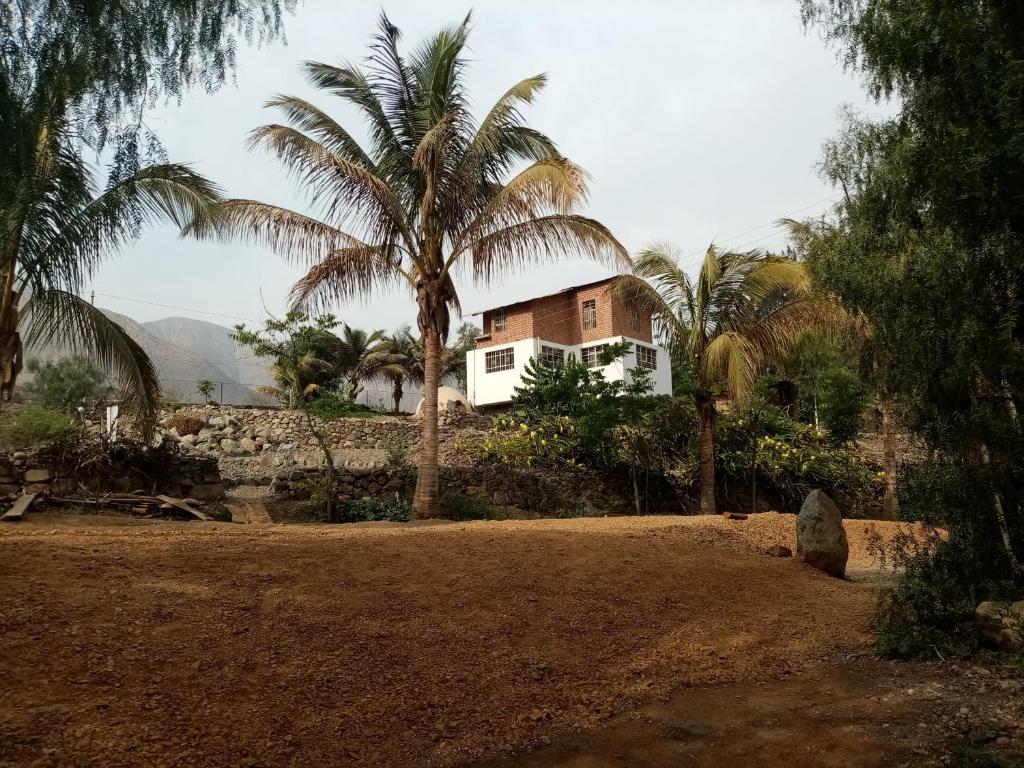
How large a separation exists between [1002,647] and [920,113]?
4.15m

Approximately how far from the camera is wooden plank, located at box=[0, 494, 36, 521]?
8672 mm

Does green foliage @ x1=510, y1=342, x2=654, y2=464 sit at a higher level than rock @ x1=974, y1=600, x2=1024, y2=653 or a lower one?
higher

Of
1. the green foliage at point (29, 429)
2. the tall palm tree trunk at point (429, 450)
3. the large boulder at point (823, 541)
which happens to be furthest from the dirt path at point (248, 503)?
the large boulder at point (823, 541)

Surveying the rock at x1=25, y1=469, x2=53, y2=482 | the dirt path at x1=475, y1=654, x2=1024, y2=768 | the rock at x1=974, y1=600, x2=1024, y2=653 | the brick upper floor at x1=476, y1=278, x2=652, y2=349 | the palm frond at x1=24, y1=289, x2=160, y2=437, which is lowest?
the dirt path at x1=475, y1=654, x2=1024, y2=768

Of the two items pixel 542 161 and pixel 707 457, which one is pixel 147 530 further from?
pixel 707 457

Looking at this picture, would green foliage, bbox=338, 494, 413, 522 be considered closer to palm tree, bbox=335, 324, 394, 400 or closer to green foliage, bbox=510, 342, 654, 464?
green foliage, bbox=510, 342, 654, 464

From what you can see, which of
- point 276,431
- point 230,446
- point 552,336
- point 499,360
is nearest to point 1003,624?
point 230,446

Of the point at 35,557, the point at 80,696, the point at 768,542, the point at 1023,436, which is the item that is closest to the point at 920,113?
the point at 1023,436

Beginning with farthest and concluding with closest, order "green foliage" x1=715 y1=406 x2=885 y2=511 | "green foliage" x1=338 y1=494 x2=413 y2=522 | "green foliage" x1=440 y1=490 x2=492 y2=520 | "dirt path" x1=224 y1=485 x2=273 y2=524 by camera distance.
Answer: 1. "green foliage" x1=715 y1=406 x2=885 y2=511
2. "green foliage" x1=440 y1=490 x2=492 y2=520
3. "green foliage" x1=338 y1=494 x2=413 y2=522
4. "dirt path" x1=224 y1=485 x2=273 y2=524

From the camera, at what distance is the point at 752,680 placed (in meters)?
5.09

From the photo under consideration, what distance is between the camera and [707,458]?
A: 14883mm

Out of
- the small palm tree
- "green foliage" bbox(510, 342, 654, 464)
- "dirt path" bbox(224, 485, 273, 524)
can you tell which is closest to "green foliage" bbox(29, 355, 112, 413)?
the small palm tree

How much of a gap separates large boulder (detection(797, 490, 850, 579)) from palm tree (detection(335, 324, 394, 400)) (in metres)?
33.2

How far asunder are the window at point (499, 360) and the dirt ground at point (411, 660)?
25.0 metres
